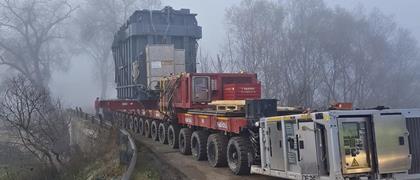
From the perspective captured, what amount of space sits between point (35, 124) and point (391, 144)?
58.4 feet

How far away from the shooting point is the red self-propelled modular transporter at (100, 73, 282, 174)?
9766 mm

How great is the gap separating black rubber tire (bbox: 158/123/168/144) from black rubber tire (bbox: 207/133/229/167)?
516 cm

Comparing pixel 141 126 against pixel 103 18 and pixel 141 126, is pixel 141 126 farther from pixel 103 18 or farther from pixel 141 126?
pixel 103 18

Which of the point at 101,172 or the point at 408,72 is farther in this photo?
the point at 408,72

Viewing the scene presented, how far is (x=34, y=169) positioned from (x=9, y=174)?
1.88m

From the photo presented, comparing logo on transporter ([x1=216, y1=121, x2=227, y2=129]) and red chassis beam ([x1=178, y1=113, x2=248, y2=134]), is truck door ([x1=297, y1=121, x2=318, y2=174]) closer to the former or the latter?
red chassis beam ([x1=178, y1=113, x2=248, y2=134])

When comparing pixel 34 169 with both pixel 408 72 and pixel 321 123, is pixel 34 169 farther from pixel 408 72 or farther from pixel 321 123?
pixel 408 72

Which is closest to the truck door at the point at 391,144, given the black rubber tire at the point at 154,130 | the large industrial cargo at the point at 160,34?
the black rubber tire at the point at 154,130

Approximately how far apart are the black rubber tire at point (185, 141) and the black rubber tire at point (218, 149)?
2266 mm

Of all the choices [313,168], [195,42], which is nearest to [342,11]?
[195,42]

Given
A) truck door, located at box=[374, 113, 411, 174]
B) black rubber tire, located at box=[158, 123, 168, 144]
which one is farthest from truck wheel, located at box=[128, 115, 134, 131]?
truck door, located at box=[374, 113, 411, 174]

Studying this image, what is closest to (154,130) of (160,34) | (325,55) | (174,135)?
(174,135)

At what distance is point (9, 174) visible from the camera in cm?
→ 1998

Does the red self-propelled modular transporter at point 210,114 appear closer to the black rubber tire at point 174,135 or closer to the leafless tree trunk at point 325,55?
the black rubber tire at point 174,135
